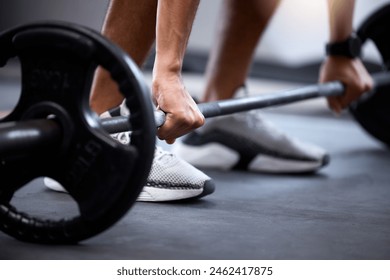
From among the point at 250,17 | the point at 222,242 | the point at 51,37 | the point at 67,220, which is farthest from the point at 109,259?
the point at 250,17

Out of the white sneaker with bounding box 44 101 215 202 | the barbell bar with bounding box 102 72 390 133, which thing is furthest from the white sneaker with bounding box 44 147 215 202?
the barbell bar with bounding box 102 72 390 133

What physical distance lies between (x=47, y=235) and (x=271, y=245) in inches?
13.0

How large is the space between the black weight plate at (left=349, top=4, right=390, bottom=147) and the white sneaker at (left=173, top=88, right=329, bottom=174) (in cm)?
48

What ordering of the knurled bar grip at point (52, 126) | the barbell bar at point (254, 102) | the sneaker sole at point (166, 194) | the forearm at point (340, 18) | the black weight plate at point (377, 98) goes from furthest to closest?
the black weight plate at point (377, 98)
the forearm at point (340, 18)
the sneaker sole at point (166, 194)
the barbell bar at point (254, 102)
the knurled bar grip at point (52, 126)

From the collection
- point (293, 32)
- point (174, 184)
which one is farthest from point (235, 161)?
point (293, 32)

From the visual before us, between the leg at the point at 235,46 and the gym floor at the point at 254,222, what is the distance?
0.23 m

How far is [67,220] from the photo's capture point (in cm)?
97

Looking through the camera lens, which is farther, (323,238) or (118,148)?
(323,238)

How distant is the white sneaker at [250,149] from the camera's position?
6.02 feet

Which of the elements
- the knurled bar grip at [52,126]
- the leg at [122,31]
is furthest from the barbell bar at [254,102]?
the leg at [122,31]

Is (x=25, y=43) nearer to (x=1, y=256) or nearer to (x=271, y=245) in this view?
(x=1, y=256)

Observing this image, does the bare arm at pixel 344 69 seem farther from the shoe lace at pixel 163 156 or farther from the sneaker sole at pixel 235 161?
the shoe lace at pixel 163 156

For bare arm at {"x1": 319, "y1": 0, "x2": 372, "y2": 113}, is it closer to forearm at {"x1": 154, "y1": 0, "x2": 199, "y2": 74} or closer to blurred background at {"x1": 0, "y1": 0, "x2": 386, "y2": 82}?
forearm at {"x1": 154, "y1": 0, "x2": 199, "y2": 74}

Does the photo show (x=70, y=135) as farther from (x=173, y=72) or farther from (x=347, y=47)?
(x=347, y=47)
